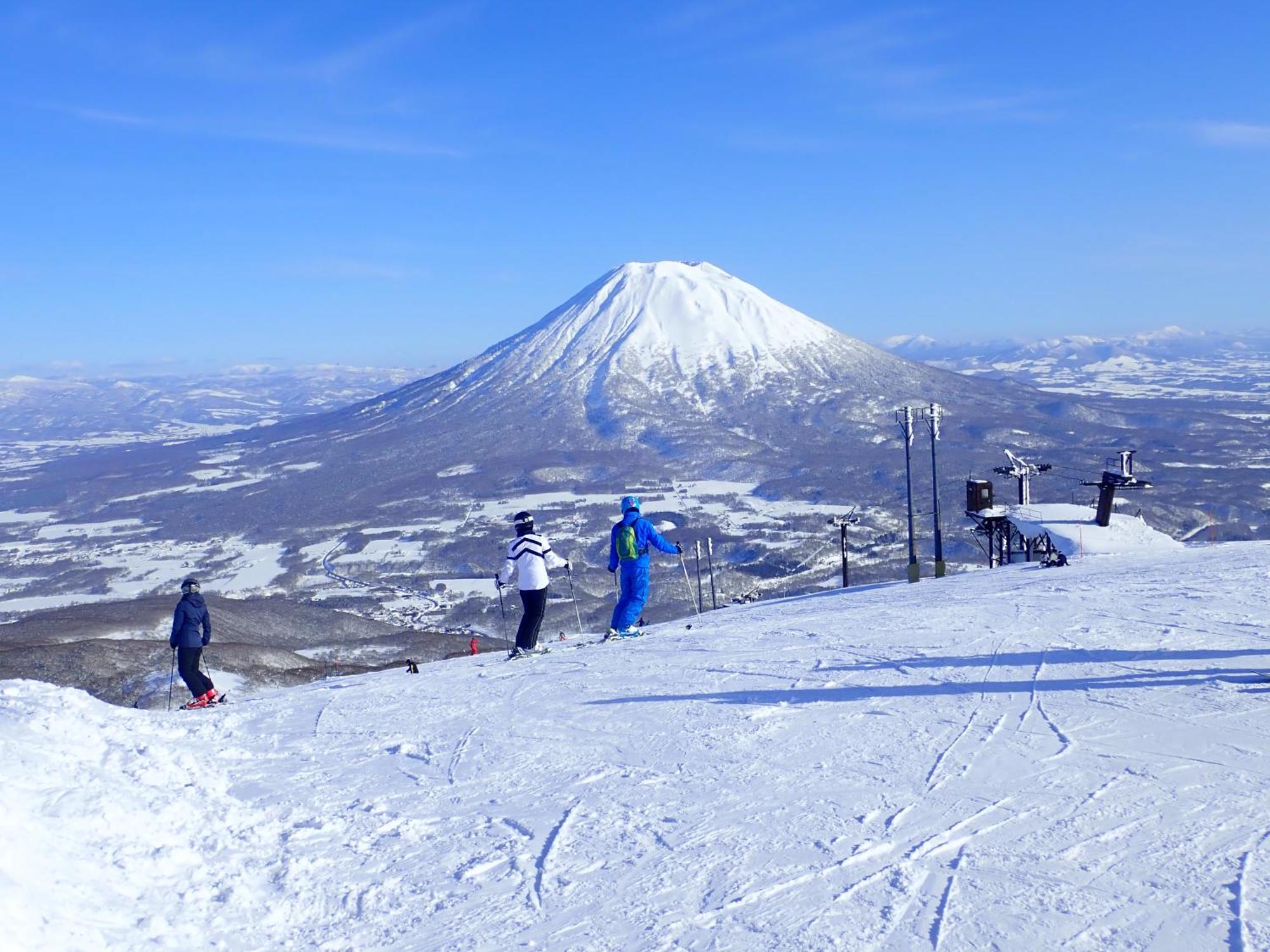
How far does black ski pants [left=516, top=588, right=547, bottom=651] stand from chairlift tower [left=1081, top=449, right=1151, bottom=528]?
1496 centimetres

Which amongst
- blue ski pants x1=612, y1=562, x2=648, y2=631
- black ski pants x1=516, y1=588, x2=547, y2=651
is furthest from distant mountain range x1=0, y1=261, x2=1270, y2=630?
black ski pants x1=516, y1=588, x2=547, y2=651

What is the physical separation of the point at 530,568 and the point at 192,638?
368 centimetres

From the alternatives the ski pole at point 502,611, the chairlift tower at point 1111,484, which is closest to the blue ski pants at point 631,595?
the ski pole at point 502,611

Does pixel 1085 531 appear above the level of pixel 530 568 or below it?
below

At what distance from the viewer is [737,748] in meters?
6.50

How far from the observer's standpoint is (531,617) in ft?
37.1

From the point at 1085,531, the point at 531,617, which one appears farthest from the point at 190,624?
the point at 1085,531

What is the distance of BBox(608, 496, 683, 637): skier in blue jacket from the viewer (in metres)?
11.5

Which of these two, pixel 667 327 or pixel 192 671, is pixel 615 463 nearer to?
pixel 667 327

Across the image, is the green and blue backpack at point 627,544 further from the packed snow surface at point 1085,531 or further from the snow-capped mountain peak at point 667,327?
the snow-capped mountain peak at point 667,327

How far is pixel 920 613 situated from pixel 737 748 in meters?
5.78

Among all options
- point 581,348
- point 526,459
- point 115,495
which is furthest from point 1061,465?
point 115,495

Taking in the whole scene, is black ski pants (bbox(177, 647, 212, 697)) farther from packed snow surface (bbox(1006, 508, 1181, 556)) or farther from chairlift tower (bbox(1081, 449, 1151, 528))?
chairlift tower (bbox(1081, 449, 1151, 528))

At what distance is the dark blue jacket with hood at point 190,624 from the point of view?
35.6ft
